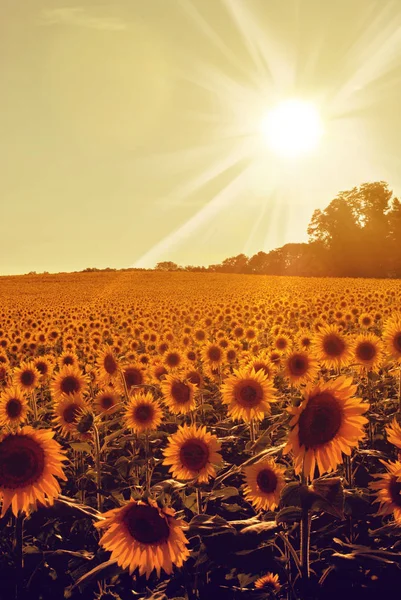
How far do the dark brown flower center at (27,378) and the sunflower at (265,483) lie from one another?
16.4 feet

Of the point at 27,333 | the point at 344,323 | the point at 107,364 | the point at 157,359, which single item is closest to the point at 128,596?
the point at 107,364

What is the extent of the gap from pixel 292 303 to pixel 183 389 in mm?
13519

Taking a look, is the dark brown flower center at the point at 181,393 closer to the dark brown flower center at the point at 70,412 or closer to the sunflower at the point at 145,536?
the dark brown flower center at the point at 70,412

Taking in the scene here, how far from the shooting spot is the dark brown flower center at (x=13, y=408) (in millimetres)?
6316

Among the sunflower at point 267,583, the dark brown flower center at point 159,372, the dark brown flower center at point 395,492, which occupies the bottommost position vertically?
the sunflower at point 267,583

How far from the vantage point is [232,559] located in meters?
2.16

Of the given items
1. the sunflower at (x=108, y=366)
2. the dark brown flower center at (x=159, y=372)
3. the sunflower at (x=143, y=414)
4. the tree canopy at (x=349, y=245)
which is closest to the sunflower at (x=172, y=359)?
the dark brown flower center at (x=159, y=372)

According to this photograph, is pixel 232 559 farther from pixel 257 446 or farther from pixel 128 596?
pixel 128 596

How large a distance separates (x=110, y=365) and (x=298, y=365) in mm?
3013

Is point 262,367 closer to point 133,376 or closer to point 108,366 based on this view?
point 133,376

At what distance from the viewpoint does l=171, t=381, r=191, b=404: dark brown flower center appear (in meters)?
6.61

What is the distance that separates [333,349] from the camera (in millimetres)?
7102

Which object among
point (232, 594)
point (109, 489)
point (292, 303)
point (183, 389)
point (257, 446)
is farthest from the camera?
point (292, 303)

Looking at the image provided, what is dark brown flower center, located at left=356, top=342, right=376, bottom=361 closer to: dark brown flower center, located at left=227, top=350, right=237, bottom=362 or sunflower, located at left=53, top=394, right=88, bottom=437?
dark brown flower center, located at left=227, top=350, right=237, bottom=362
